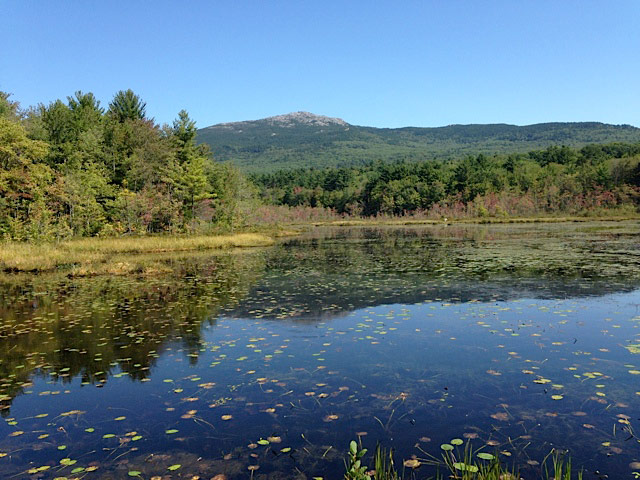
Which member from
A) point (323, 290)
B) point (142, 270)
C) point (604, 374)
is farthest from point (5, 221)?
point (604, 374)

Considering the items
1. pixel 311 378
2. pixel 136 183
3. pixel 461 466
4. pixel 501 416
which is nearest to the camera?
pixel 461 466

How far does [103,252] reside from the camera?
37.2 m

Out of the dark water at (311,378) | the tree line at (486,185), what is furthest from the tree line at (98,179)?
the tree line at (486,185)

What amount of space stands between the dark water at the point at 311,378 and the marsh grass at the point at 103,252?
8472 mm

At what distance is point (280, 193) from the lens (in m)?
168

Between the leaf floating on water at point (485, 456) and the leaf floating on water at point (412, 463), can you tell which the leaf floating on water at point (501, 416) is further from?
the leaf floating on water at point (412, 463)

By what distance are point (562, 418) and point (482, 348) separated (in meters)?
3.62

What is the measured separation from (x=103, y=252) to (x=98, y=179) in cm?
1500

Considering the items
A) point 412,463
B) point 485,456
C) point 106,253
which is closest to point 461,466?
point 485,456

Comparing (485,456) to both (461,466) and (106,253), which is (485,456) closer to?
(461,466)

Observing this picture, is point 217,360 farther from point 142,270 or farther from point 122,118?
point 122,118

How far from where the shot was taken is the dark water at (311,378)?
19.2ft

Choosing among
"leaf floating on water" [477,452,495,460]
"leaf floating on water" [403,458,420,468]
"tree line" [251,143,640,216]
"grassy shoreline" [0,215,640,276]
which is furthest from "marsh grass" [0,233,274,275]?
"tree line" [251,143,640,216]

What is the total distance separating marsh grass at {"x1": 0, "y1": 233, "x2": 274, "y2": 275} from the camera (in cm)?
2658
